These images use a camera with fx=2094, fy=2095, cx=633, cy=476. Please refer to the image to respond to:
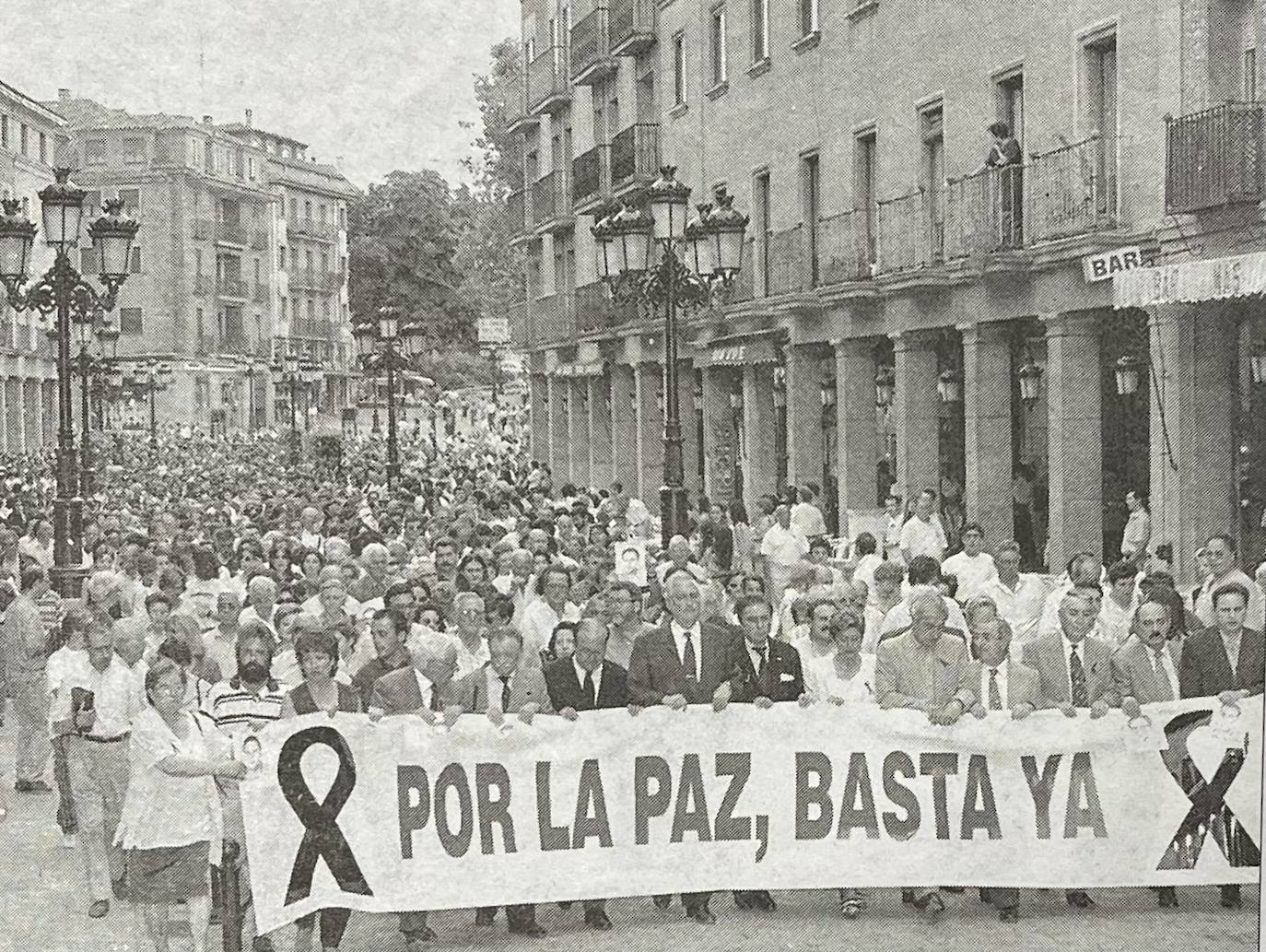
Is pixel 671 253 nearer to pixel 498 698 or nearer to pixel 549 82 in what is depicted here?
pixel 498 698

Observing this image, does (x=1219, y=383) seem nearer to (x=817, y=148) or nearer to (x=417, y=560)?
(x=417, y=560)

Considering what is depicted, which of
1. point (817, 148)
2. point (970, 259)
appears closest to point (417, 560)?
point (970, 259)

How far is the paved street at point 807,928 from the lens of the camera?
9281 millimetres

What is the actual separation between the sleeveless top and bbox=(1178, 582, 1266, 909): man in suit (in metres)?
3.86

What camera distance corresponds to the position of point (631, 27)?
3747 centimetres

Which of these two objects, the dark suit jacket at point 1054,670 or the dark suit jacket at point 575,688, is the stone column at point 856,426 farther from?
the dark suit jacket at point 575,688

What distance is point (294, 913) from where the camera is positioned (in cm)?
920

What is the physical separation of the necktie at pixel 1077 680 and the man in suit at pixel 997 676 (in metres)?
0.28

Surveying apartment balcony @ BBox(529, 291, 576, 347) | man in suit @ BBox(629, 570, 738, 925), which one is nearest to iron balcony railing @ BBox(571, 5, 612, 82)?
apartment balcony @ BBox(529, 291, 576, 347)

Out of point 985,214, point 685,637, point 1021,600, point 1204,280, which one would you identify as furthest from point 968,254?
point 685,637

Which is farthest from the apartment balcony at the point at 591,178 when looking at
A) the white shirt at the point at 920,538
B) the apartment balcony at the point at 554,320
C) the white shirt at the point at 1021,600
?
the white shirt at the point at 1021,600

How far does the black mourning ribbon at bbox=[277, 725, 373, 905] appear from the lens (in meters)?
9.24

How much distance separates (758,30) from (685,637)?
22.1 m

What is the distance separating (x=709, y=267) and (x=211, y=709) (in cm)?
1058
